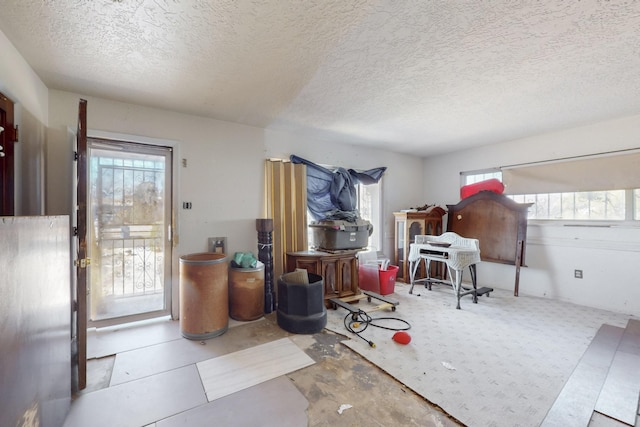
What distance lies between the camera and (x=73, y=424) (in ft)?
4.63

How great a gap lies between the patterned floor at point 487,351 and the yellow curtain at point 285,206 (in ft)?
3.43

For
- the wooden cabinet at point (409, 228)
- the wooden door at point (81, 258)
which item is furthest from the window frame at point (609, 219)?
the wooden door at point (81, 258)

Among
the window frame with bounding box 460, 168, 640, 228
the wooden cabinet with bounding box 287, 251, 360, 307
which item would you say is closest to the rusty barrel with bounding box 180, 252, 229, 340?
the wooden cabinet with bounding box 287, 251, 360, 307

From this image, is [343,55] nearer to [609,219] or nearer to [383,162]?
[383,162]

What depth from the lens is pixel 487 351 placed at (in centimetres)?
217

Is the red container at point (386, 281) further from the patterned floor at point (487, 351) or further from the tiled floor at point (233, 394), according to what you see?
the tiled floor at point (233, 394)

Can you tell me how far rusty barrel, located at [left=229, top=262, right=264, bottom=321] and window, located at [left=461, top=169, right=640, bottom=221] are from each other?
404 centimetres

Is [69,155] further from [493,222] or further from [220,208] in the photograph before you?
[493,222]

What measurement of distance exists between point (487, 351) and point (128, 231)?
3.69m

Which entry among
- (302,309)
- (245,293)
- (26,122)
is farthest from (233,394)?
Result: (26,122)

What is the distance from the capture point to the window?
10.2 ft

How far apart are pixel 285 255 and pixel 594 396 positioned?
291 centimetres

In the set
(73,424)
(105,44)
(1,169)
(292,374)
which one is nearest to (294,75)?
(105,44)

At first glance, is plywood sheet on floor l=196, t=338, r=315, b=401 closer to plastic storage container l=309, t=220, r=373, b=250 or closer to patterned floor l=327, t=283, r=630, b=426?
patterned floor l=327, t=283, r=630, b=426
